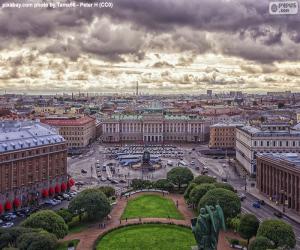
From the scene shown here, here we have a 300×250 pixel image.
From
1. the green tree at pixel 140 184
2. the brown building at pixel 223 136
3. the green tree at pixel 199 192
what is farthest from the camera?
the brown building at pixel 223 136

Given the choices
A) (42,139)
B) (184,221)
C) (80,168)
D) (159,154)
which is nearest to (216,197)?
(184,221)

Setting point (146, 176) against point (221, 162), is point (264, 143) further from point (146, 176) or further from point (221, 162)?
point (146, 176)

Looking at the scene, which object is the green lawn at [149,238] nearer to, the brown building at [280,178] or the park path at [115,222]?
the park path at [115,222]

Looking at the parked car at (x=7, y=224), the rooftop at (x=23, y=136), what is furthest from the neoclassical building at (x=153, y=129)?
the parked car at (x=7, y=224)

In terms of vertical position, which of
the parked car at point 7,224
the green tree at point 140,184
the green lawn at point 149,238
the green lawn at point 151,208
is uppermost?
the green tree at point 140,184

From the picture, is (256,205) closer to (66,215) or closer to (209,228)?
(66,215)

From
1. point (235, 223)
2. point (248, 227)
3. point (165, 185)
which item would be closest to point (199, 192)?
point (235, 223)

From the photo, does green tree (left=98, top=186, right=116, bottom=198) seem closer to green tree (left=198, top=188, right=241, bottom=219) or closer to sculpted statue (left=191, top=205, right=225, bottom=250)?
green tree (left=198, top=188, right=241, bottom=219)
